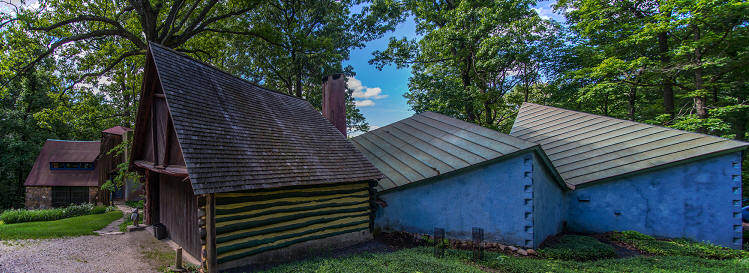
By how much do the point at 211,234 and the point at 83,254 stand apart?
5241 millimetres

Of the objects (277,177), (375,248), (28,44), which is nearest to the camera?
(277,177)

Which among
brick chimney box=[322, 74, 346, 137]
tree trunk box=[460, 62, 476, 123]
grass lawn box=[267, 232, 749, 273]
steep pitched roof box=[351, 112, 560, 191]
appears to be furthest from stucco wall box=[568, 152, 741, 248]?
brick chimney box=[322, 74, 346, 137]

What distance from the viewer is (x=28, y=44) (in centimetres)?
1245

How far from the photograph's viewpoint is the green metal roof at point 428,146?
28.4 ft

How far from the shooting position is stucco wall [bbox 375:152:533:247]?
8047 millimetres

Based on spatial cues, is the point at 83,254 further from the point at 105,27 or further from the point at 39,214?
the point at 105,27

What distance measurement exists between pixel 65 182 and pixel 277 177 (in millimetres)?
23208

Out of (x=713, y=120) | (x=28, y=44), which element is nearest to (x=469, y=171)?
(x=713, y=120)

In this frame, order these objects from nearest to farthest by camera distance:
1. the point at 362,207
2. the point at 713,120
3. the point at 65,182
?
1. the point at 362,207
2. the point at 713,120
3. the point at 65,182

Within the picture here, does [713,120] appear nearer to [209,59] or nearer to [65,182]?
[209,59]

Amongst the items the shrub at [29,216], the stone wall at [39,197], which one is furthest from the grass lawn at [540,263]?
the stone wall at [39,197]

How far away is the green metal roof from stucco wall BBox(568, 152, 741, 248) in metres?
Result: 4.29

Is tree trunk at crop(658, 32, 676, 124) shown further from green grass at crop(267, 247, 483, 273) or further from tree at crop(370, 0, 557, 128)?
green grass at crop(267, 247, 483, 273)

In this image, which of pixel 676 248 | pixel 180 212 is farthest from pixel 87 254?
pixel 676 248
